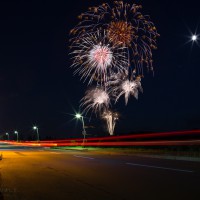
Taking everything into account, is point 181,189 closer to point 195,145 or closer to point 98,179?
point 98,179

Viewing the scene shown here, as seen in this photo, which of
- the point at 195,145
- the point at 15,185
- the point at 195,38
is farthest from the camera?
the point at 195,145

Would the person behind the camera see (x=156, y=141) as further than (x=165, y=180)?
Yes

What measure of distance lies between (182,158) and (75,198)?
1713cm

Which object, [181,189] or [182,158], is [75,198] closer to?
[181,189]

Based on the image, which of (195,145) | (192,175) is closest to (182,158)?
(195,145)

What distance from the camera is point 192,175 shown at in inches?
554

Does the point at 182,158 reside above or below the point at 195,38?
below

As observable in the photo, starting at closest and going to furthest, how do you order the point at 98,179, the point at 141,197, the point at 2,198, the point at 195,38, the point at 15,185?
the point at 2,198, the point at 141,197, the point at 15,185, the point at 98,179, the point at 195,38

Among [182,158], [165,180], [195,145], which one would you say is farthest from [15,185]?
[195,145]

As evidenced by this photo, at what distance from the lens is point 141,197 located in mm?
9695

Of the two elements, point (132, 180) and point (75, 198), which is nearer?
point (75, 198)

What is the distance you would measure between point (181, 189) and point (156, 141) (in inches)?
1129

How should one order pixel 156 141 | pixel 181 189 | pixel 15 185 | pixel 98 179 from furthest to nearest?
pixel 156 141 < pixel 98 179 < pixel 15 185 < pixel 181 189

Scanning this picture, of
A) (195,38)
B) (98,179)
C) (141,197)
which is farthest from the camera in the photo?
(195,38)
